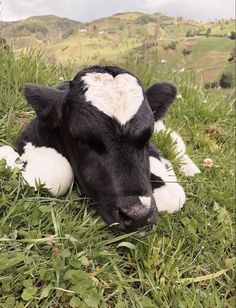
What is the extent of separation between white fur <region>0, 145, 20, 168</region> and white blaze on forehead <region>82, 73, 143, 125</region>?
0.89 m

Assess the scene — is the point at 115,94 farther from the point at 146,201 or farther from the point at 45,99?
the point at 146,201

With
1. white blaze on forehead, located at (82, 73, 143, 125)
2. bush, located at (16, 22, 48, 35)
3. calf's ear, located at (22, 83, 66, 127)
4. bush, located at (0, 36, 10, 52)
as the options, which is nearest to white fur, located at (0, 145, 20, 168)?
calf's ear, located at (22, 83, 66, 127)

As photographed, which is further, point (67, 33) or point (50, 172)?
point (67, 33)

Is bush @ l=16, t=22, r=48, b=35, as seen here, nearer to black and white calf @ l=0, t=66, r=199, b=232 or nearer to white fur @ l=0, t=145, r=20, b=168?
white fur @ l=0, t=145, r=20, b=168

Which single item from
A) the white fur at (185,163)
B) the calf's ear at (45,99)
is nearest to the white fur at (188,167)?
the white fur at (185,163)

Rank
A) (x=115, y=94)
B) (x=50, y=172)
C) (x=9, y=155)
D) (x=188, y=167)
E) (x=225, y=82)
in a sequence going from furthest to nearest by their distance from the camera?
(x=225, y=82), (x=188, y=167), (x=9, y=155), (x=50, y=172), (x=115, y=94)

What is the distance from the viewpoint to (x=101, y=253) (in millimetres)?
3305

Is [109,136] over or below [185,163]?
over

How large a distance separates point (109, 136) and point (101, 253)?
0.79 metres

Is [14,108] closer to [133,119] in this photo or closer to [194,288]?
[133,119]

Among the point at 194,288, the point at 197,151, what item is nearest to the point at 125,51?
the point at 197,151

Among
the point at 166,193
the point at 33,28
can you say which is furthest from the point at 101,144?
the point at 33,28

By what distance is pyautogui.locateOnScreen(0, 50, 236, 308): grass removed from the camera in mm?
2938

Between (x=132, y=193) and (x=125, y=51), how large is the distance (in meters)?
5.10
